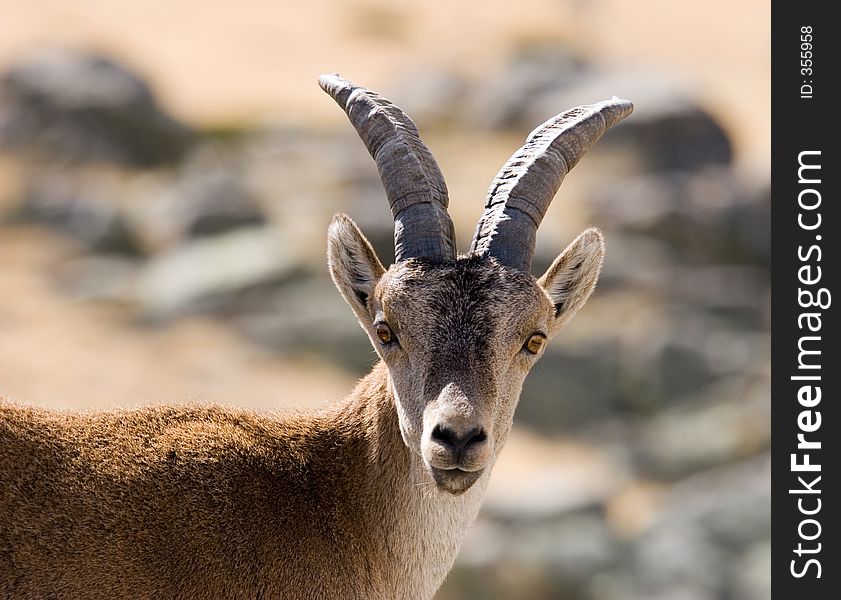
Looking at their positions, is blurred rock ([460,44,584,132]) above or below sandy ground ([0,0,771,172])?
below

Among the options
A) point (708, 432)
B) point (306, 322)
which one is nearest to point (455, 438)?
point (708, 432)

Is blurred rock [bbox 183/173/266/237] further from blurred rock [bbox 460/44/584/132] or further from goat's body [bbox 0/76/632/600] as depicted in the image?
goat's body [bbox 0/76/632/600]

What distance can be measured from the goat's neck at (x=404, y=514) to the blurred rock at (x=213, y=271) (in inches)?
1656

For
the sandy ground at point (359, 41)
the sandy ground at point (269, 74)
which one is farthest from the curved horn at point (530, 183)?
the sandy ground at point (359, 41)

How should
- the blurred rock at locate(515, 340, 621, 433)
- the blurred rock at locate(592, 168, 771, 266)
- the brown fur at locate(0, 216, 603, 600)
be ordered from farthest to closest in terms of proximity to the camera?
the blurred rock at locate(592, 168, 771, 266) < the blurred rock at locate(515, 340, 621, 433) < the brown fur at locate(0, 216, 603, 600)

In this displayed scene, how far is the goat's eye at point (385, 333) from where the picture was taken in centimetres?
1005

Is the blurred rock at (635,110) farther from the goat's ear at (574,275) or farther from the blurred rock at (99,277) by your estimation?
the goat's ear at (574,275)

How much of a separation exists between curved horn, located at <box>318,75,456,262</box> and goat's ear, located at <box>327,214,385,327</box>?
11.9 inches

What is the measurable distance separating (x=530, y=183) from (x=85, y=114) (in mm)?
60988

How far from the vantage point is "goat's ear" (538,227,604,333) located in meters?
10.9

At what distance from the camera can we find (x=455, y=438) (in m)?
9.00

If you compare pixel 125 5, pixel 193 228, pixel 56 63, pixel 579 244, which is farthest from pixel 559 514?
pixel 125 5

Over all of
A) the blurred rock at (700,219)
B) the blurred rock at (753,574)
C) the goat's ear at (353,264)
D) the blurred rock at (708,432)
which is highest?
the blurred rock at (700,219)

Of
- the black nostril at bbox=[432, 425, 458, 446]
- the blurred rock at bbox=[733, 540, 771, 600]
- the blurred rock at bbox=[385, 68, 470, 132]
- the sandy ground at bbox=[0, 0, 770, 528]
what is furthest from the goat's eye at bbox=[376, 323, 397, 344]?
the blurred rock at bbox=[385, 68, 470, 132]
